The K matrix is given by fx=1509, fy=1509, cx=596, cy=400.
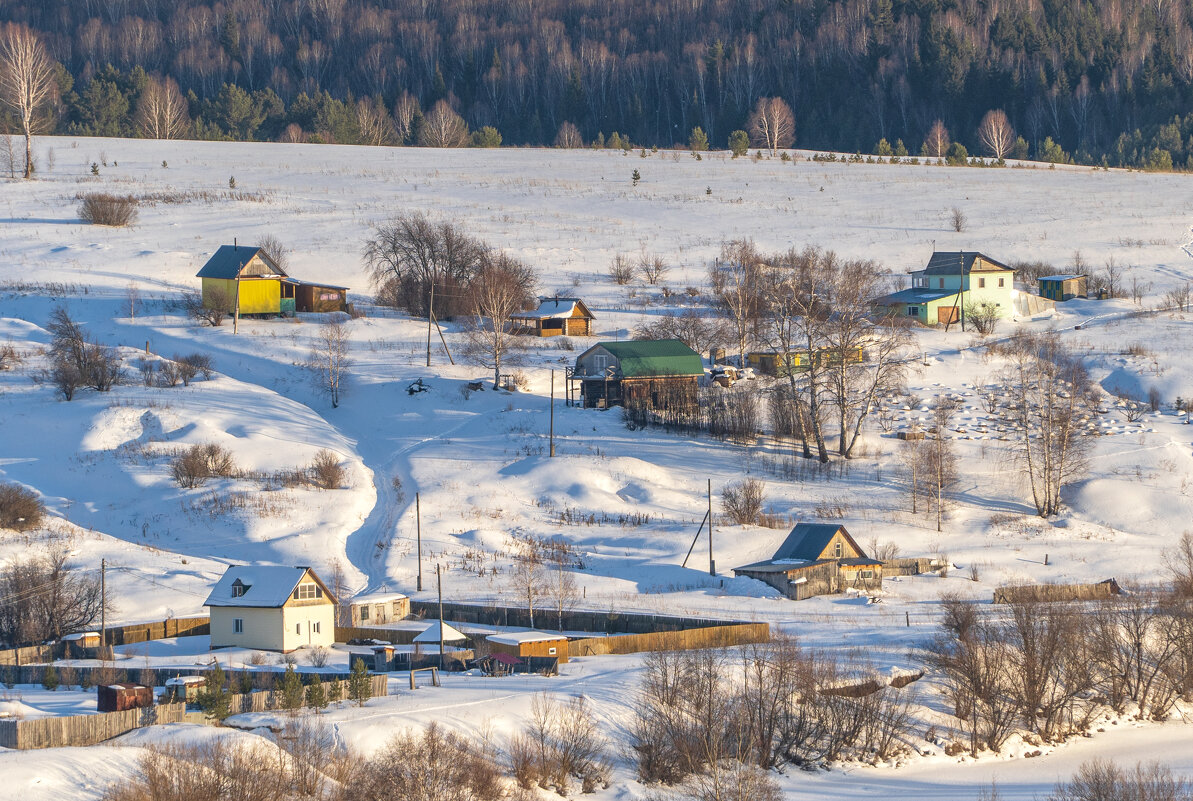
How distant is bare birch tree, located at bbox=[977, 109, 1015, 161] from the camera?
131 metres

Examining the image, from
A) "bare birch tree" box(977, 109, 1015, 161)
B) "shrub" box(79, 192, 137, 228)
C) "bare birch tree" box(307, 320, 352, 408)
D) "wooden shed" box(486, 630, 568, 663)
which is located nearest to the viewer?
"wooden shed" box(486, 630, 568, 663)

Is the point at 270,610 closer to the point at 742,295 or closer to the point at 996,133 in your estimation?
the point at 742,295

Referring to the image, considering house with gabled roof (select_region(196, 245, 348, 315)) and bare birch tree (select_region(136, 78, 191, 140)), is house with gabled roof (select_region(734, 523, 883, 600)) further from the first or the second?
bare birch tree (select_region(136, 78, 191, 140))

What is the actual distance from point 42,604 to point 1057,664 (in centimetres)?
2634

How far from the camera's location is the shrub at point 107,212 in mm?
81750

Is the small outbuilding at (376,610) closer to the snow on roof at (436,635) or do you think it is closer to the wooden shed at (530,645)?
the snow on roof at (436,635)

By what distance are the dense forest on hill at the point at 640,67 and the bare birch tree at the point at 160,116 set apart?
1874 mm

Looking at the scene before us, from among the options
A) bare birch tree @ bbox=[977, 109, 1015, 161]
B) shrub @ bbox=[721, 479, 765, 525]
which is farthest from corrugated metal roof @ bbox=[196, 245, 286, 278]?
bare birch tree @ bbox=[977, 109, 1015, 161]

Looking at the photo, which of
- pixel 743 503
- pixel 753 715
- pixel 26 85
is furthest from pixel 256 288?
pixel 753 715

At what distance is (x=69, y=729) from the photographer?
27.6 metres

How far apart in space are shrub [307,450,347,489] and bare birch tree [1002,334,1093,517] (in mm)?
22610

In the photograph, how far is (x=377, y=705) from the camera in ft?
102

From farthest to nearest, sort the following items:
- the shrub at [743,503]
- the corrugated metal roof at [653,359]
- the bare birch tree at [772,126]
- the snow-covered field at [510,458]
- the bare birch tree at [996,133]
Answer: the bare birch tree at [772,126], the bare birch tree at [996,133], the corrugated metal roof at [653,359], the shrub at [743,503], the snow-covered field at [510,458]

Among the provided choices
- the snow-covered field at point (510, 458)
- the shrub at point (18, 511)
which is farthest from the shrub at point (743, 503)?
the shrub at point (18, 511)
